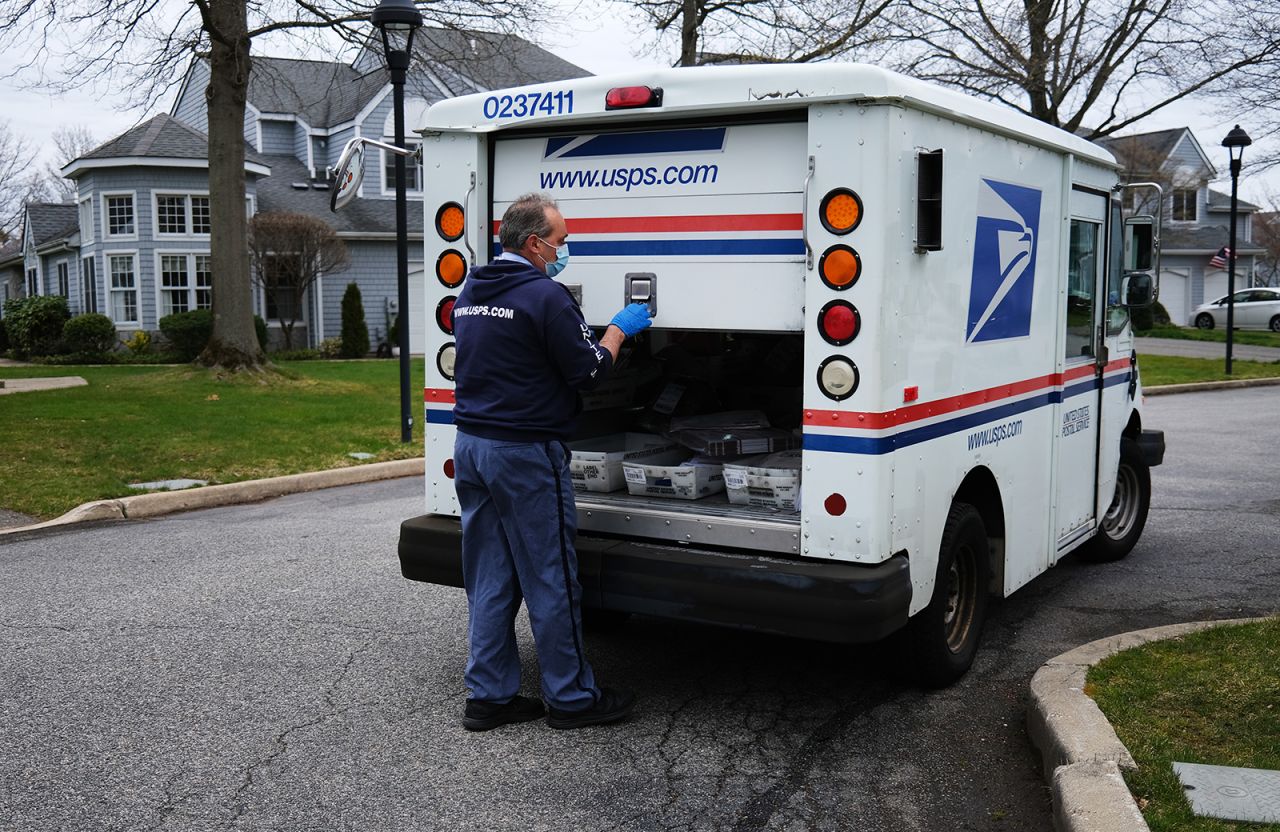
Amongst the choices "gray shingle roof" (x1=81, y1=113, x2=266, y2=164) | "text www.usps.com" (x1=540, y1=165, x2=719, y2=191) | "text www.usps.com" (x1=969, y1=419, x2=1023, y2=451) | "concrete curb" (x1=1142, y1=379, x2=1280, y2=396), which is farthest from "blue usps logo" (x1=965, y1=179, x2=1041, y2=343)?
"gray shingle roof" (x1=81, y1=113, x2=266, y2=164)

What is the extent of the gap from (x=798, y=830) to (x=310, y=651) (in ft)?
8.85

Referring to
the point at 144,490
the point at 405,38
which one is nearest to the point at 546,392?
the point at 144,490

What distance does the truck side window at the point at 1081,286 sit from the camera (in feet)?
19.9

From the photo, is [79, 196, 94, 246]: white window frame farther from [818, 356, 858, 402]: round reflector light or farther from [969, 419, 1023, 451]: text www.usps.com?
[818, 356, 858, 402]: round reflector light

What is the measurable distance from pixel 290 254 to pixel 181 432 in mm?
17376

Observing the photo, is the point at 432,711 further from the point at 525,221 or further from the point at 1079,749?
the point at 1079,749

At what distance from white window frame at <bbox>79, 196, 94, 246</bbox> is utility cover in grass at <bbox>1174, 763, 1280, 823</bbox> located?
31.2 metres

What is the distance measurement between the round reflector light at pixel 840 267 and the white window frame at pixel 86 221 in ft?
98.6

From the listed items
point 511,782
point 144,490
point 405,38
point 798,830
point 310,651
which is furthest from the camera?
point 405,38

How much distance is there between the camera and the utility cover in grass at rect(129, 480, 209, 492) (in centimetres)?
993

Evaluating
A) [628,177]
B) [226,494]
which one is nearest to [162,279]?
[226,494]

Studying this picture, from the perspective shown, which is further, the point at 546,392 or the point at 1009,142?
the point at 1009,142

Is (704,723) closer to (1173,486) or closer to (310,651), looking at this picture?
(310,651)

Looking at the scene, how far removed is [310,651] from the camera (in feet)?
18.4
